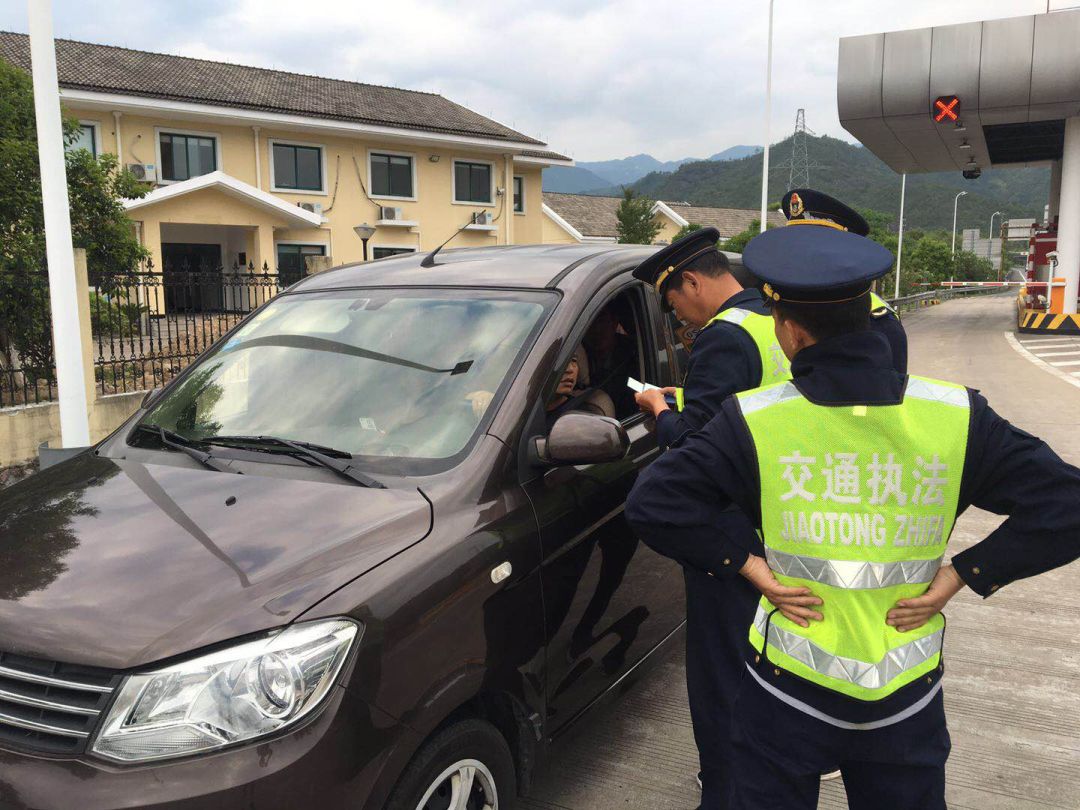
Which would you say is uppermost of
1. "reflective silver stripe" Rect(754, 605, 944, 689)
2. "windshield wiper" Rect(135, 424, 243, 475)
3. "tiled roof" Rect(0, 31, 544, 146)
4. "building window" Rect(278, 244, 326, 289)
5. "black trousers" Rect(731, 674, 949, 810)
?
"tiled roof" Rect(0, 31, 544, 146)

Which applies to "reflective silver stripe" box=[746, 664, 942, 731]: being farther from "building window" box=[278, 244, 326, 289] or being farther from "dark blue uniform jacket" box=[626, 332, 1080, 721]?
"building window" box=[278, 244, 326, 289]

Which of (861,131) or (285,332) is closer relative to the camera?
(285,332)

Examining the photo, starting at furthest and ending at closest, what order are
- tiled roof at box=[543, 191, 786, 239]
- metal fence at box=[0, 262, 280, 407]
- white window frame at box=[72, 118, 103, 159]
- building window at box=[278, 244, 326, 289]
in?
tiled roof at box=[543, 191, 786, 239], building window at box=[278, 244, 326, 289], white window frame at box=[72, 118, 103, 159], metal fence at box=[0, 262, 280, 407]

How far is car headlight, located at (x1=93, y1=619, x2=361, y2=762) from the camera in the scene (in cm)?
170

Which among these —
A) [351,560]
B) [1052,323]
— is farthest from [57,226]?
[1052,323]

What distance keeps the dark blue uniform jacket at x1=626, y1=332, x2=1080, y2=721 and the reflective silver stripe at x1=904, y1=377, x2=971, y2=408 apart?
0.9 inches

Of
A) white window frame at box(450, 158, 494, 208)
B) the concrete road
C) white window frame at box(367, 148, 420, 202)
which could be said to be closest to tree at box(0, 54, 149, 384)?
the concrete road

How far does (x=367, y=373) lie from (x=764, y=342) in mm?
1297

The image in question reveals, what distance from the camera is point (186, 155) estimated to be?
25.1 meters

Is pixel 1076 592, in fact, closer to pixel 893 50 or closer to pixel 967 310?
pixel 893 50

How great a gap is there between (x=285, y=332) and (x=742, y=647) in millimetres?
1981

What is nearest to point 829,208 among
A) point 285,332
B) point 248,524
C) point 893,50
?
point 285,332

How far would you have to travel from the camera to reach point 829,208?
3314mm

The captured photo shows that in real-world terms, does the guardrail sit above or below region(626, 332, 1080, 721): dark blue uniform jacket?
below
